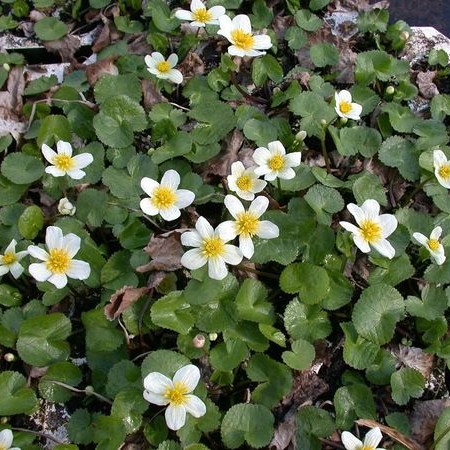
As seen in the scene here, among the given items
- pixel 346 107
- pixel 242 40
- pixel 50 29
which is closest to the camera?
pixel 346 107

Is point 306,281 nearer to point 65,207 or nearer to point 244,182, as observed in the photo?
point 244,182

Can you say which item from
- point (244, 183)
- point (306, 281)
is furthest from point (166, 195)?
point (306, 281)

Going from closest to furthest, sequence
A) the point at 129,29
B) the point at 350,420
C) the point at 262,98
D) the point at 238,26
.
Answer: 1. the point at 350,420
2. the point at 238,26
3. the point at 262,98
4. the point at 129,29

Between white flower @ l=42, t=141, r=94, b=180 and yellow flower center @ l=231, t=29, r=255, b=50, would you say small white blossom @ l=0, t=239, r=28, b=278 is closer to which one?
white flower @ l=42, t=141, r=94, b=180

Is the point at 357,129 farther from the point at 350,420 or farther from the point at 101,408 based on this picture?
the point at 101,408

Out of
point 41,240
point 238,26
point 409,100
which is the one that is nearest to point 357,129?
point 409,100

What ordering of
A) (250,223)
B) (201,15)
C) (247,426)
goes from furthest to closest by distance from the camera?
1. (201,15)
2. (250,223)
3. (247,426)
